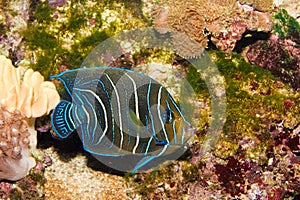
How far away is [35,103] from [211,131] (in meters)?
1.92

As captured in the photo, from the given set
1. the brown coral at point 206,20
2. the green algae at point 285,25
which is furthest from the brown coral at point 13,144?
the green algae at point 285,25

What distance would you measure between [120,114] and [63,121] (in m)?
0.61

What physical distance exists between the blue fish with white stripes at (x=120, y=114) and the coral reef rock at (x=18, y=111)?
1.83 feet

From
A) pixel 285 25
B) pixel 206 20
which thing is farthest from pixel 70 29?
pixel 285 25

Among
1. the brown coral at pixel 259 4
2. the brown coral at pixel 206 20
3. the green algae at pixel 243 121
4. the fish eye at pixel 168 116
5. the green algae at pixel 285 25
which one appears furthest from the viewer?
the green algae at pixel 285 25

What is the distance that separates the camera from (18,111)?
3.91 metres

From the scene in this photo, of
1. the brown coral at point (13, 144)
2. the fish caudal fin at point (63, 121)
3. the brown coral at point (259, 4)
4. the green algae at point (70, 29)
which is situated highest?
the brown coral at point (259, 4)

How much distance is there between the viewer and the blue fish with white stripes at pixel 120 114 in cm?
311

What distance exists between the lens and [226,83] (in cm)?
446

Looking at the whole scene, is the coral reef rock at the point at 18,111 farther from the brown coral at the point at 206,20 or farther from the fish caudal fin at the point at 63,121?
the brown coral at the point at 206,20

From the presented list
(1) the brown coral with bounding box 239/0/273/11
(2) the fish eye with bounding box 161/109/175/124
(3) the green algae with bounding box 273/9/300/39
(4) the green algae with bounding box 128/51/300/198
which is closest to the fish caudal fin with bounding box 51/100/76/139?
(2) the fish eye with bounding box 161/109/175/124

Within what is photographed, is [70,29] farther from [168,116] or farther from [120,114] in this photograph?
[168,116]

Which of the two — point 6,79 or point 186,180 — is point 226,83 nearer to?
point 186,180

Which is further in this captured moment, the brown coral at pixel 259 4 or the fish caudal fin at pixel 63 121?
the brown coral at pixel 259 4
